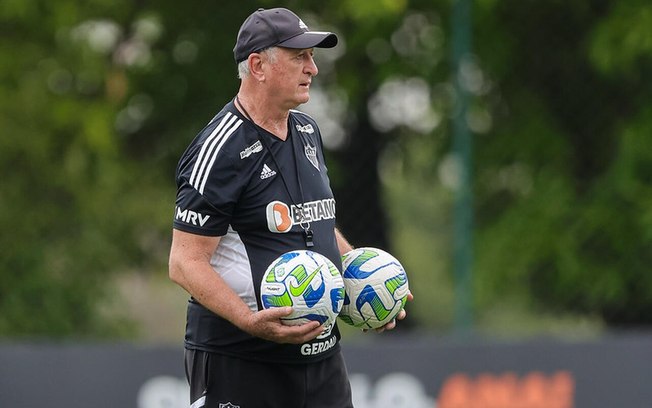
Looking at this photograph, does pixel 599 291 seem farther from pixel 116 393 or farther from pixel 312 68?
pixel 312 68

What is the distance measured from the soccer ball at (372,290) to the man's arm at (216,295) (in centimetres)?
39

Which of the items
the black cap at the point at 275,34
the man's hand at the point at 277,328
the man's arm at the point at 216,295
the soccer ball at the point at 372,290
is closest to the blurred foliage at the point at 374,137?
the soccer ball at the point at 372,290

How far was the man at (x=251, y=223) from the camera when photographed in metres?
4.46

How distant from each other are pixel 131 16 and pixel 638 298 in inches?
170

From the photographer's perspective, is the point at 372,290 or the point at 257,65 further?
the point at 372,290

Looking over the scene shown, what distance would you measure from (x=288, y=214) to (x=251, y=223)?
0.14 meters

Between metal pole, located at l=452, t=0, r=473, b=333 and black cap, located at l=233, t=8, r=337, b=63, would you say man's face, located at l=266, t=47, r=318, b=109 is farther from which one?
metal pole, located at l=452, t=0, r=473, b=333

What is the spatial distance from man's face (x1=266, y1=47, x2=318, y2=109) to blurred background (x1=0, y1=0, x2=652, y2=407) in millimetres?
4272

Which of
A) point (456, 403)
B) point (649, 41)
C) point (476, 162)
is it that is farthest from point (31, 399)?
point (649, 41)

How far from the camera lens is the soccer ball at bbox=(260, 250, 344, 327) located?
4301 millimetres

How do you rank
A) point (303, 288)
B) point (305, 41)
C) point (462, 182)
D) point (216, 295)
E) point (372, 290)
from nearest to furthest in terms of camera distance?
point (303, 288) → point (216, 295) → point (305, 41) → point (372, 290) → point (462, 182)

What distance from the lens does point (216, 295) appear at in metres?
4.41

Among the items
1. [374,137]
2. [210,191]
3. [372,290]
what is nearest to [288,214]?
[210,191]

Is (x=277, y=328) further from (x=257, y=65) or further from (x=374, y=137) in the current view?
(x=374, y=137)
